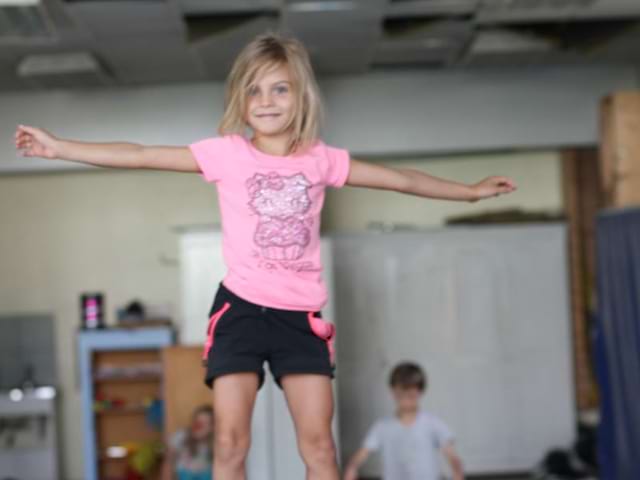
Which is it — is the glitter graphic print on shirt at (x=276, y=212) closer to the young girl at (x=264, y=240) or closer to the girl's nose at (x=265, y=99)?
the young girl at (x=264, y=240)

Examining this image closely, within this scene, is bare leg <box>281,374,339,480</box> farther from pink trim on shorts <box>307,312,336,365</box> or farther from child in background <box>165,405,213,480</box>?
child in background <box>165,405,213,480</box>

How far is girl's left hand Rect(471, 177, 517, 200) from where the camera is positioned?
223cm

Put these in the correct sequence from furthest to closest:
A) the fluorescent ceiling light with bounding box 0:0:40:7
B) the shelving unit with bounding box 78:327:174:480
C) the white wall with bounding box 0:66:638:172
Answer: the shelving unit with bounding box 78:327:174:480 < the white wall with bounding box 0:66:638:172 < the fluorescent ceiling light with bounding box 0:0:40:7

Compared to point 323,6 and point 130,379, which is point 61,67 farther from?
point 130,379

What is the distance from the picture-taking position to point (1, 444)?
8.06m

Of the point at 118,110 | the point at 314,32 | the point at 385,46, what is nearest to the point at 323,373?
the point at 314,32

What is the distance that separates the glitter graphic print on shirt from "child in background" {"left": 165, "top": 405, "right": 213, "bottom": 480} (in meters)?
3.44

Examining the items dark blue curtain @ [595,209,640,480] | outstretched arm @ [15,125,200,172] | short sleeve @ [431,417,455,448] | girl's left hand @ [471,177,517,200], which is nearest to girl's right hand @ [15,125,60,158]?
outstretched arm @ [15,125,200,172]

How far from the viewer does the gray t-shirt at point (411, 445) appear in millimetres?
4129

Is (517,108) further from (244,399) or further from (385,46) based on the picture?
(244,399)

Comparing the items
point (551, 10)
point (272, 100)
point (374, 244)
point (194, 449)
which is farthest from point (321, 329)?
point (374, 244)

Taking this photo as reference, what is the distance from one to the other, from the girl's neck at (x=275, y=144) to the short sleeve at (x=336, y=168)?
10cm

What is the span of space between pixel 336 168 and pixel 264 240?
0.74 ft

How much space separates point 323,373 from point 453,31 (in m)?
4.15
